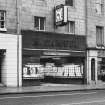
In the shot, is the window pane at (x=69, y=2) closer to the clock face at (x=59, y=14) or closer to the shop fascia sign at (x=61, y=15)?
the shop fascia sign at (x=61, y=15)

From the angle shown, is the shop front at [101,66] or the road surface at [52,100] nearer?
the road surface at [52,100]

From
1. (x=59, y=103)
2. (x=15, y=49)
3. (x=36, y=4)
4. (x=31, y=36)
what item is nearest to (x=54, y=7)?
(x=36, y=4)

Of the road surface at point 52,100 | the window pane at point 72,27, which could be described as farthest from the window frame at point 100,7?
the road surface at point 52,100

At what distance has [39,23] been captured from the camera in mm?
29750

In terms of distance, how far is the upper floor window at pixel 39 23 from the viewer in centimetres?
2959

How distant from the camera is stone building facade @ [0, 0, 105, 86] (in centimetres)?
2755

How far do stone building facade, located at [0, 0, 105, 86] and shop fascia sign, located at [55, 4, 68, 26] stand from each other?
1.84 feet

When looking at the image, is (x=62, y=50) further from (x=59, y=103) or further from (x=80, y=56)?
(x=59, y=103)

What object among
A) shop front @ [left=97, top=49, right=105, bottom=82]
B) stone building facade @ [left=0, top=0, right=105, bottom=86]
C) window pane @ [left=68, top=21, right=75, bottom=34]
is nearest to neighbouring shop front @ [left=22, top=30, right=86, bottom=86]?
stone building facade @ [left=0, top=0, right=105, bottom=86]

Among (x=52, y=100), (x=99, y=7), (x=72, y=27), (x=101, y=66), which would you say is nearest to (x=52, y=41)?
(x=72, y=27)

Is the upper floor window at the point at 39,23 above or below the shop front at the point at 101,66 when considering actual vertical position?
above

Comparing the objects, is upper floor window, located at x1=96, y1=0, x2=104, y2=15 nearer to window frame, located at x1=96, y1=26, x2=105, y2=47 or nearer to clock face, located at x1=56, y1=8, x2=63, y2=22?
window frame, located at x1=96, y1=26, x2=105, y2=47

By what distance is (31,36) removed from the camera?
28.7m

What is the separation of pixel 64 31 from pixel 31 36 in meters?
4.08
